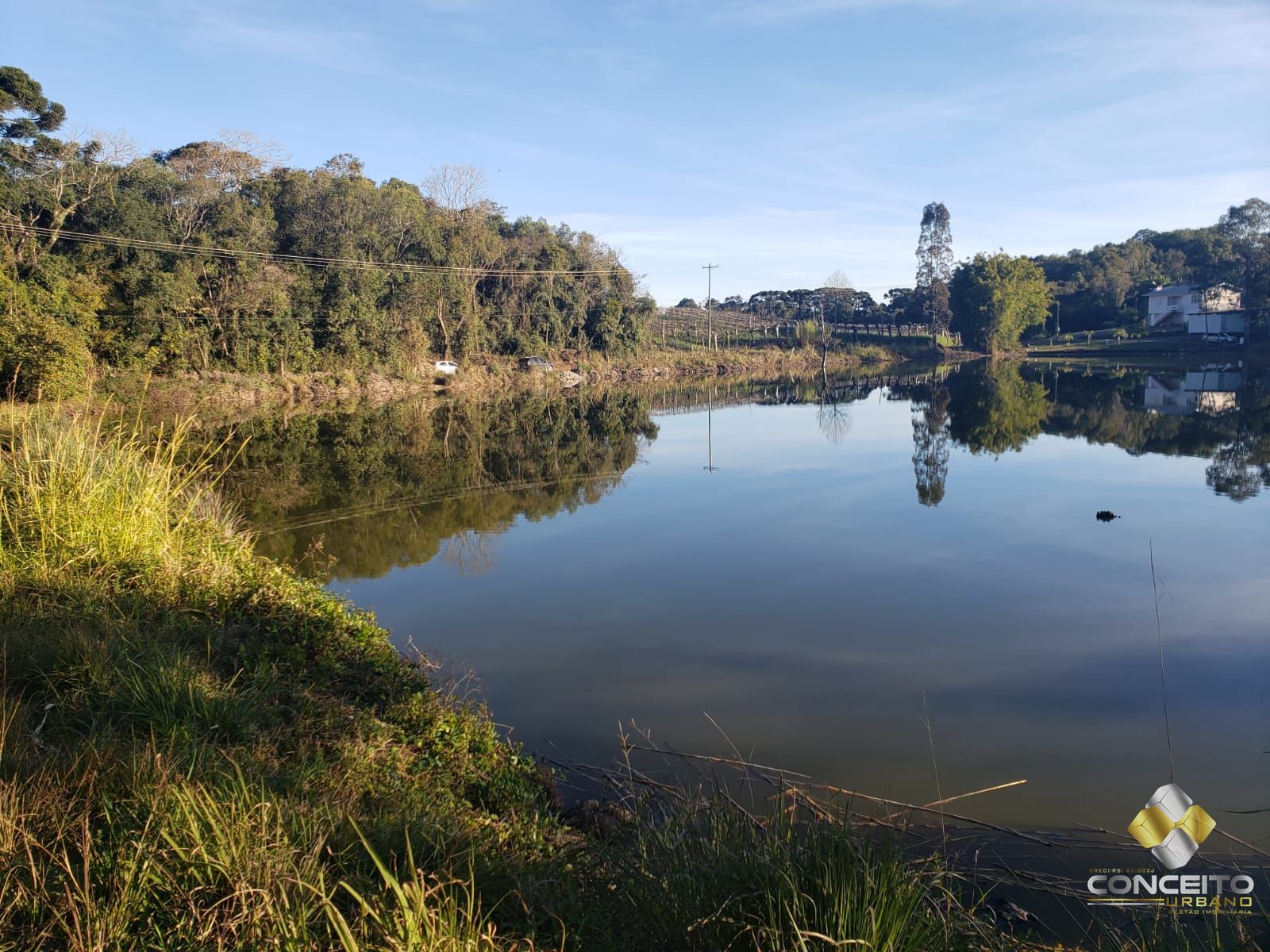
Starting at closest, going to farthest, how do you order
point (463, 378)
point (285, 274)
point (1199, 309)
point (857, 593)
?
1. point (857, 593)
2. point (285, 274)
3. point (463, 378)
4. point (1199, 309)

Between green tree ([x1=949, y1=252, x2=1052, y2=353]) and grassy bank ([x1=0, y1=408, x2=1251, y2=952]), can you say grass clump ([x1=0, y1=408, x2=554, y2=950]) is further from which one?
green tree ([x1=949, y1=252, x2=1052, y2=353])

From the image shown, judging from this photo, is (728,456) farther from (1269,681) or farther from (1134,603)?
(1269,681)

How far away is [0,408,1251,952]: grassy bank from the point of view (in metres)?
2.15

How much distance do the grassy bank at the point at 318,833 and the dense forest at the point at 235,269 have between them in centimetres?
1373

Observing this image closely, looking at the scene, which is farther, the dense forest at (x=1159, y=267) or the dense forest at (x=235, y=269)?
the dense forest at (x=1159, y=267)

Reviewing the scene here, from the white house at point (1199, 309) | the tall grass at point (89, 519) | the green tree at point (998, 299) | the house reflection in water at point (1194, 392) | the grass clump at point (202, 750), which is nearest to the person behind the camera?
the grass clump at point (202, 750)

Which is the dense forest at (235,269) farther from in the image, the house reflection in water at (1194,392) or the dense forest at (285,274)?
the house reflection in water at (1194,392)

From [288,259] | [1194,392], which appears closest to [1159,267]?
[1194,392]

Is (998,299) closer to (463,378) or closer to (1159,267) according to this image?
(1159,267)

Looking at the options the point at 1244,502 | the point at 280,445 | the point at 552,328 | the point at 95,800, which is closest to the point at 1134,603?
the point at 1244,502

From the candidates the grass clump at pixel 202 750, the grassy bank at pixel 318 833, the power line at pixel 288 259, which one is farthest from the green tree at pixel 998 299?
the grassy bank at pixel 318 833

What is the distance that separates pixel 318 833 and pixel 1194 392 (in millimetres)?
32027

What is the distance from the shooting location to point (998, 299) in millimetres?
55531

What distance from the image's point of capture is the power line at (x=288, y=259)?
26.1m
